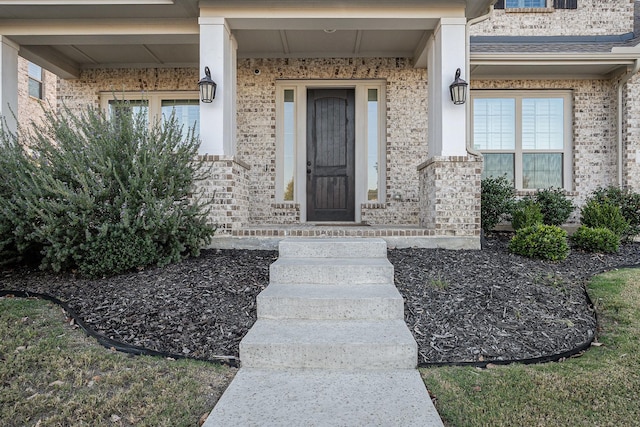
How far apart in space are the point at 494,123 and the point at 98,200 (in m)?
6.56

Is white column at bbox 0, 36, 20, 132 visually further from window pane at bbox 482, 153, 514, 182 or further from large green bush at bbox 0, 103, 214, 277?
window pane at bbox 482, 153, 514, 182

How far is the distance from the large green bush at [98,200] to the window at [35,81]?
8.30 metres

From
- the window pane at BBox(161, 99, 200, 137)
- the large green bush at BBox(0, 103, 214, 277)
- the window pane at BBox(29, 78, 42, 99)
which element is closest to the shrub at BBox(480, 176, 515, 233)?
the large green bush at BBox(0, 103, 214, 277)

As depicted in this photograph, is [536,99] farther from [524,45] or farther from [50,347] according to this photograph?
[50,347]

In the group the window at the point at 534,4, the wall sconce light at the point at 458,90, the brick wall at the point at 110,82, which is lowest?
the wall sconce light at the point at 458,90

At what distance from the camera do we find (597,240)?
5.50m

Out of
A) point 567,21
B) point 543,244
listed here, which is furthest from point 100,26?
point 567,21

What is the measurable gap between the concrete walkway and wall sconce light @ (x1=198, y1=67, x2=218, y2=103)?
2.35 meters

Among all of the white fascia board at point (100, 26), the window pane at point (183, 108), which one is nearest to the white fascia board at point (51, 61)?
the white fascia board at point (100, 26)

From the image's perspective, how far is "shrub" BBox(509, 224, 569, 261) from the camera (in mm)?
4902

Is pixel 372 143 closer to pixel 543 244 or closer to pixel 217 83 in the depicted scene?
pixel 217 83

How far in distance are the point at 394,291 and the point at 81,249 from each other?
2.98 m

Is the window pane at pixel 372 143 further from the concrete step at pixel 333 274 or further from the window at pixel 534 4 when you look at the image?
the concrete step at pixel 333 274

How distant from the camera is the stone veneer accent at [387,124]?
744cm
